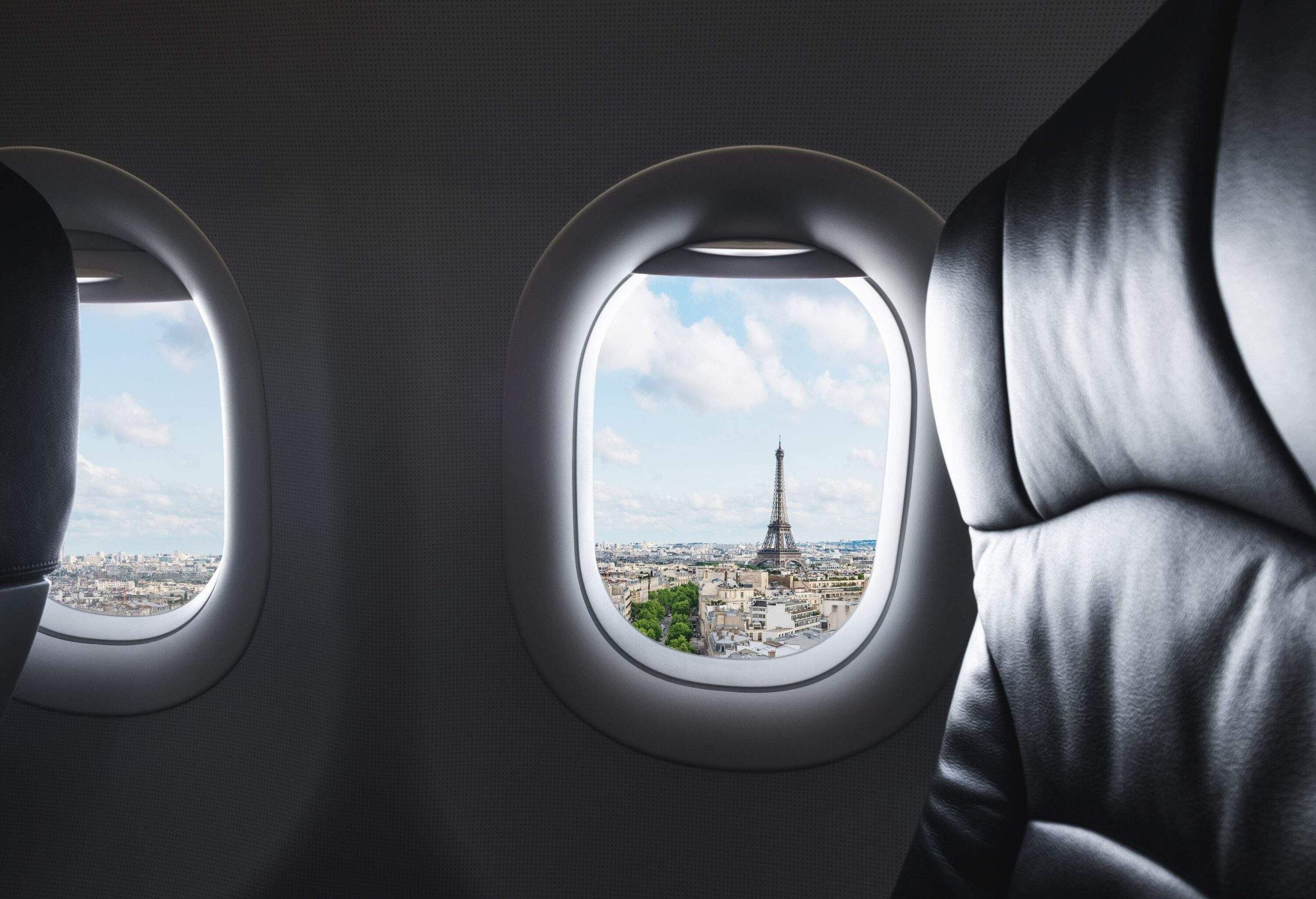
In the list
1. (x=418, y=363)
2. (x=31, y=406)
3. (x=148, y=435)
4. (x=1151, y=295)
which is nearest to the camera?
(x=1151, y=295)

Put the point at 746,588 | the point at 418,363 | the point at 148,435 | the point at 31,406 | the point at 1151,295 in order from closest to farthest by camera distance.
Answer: the point at 1151,295
the point at 31,406
the point at 418,363
the point at 746,588
the point at 148,435

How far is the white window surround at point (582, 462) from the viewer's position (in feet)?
4.32

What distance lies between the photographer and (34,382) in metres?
0.96

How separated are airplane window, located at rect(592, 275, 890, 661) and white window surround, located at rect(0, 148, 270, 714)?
70 centimetres

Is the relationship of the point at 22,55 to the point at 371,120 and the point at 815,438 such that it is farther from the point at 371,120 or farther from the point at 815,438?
the point at 815,438

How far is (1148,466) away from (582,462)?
3.87 feet

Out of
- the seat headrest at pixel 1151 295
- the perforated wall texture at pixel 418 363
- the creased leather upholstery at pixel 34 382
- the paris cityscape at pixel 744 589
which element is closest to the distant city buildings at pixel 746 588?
the paris cityscape at pixel 744 589

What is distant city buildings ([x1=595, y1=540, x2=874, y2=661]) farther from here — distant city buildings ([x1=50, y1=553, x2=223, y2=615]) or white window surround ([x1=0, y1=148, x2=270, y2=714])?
distant city buildings ([x1=50, y1=553, x2=223, y2=615])

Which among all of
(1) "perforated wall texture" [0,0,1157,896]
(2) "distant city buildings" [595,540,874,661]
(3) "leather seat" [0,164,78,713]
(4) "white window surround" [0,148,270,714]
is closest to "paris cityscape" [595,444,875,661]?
(2) "distant city buildings" [595,540,874,661]

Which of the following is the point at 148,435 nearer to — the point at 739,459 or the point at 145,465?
the point at 145,465

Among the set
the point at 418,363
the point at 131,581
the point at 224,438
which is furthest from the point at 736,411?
the point at 131,581

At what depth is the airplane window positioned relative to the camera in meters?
1.53

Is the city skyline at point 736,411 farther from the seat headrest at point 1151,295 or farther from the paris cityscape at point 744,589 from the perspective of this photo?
the seat headrest at point 1151,295

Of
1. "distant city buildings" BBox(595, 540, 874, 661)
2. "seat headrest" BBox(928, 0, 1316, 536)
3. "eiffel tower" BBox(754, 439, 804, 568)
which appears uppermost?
"seat headrest" BBox(928, 0, 1316, 536)
